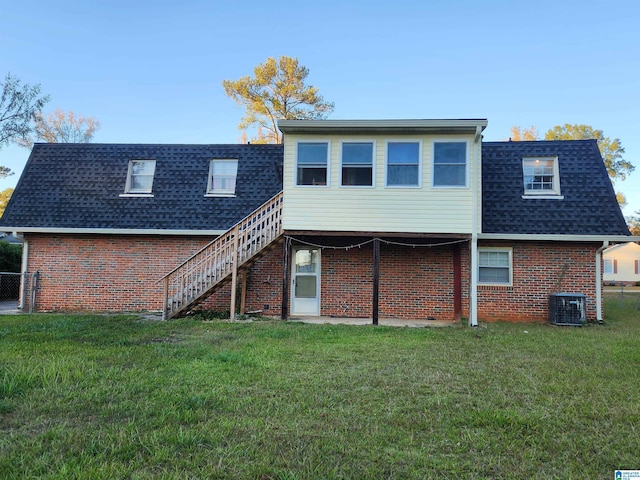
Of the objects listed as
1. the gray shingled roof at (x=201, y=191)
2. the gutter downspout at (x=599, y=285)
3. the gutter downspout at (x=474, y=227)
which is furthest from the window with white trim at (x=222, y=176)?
the gutter downspout at (x=599, y=285)

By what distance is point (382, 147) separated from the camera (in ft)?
34.1

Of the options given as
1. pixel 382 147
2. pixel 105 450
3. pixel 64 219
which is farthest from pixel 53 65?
pixel 105 450

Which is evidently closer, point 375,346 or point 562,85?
point 375,346

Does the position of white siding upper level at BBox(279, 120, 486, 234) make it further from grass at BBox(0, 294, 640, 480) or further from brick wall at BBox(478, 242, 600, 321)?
grass at BBox(0, 294, 640, 480)

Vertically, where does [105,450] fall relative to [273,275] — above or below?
below

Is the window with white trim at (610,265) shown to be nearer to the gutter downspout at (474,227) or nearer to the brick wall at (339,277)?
the brick wall at (339,277)

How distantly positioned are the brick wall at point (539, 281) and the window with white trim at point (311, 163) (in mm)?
5352

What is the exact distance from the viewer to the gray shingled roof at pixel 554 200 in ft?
36.7

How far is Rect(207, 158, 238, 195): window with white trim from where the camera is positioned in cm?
1288

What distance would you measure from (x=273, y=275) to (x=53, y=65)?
15.3 meters

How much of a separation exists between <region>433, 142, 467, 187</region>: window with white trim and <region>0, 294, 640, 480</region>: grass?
14.0ft

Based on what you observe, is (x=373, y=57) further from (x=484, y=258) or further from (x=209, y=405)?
(x=209, y=405)

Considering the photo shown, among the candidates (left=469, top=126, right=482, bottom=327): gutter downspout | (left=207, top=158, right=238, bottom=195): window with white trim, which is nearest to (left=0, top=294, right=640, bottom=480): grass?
(left=469, top=126, right=482, bottom=327): gutter downspout

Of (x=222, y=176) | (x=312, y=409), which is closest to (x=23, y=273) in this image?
(x=222, y=176)
